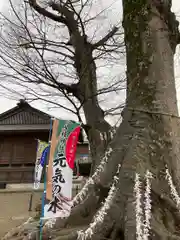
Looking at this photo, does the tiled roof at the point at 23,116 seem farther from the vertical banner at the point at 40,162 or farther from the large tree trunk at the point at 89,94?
the large tree trunk at the point at 89,94

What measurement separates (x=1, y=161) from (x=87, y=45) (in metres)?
8.76

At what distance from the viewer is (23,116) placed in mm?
13734

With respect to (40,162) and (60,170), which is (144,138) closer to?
(60,170)

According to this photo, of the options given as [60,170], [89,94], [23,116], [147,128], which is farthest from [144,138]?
[23,116]

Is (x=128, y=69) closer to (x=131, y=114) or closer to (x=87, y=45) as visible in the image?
(x=131, y=114)

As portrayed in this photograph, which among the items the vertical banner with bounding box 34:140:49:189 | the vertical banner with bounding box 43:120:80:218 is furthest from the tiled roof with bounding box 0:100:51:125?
the vertical banner with bounding box 43:120:80:218

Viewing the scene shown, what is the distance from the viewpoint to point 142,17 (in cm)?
391

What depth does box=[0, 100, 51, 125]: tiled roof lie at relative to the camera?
1323 cm

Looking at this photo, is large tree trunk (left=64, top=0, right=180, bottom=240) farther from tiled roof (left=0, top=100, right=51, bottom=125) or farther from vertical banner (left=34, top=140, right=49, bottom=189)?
tiled roof (left=0, top=100, right=51, bottom=125)

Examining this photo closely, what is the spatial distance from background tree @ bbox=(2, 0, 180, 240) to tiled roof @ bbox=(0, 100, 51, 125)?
9730 mm

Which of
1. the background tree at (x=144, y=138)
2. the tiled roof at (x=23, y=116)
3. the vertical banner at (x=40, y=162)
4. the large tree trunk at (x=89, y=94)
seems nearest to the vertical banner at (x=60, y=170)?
the background tree at (x=144, y=138)

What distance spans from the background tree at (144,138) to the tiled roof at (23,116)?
31.9ft

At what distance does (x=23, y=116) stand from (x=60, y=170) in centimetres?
1106

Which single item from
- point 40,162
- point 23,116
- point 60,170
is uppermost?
point 23,116
